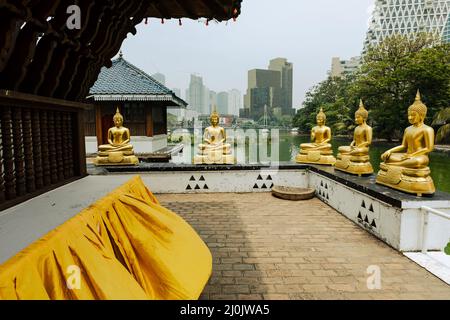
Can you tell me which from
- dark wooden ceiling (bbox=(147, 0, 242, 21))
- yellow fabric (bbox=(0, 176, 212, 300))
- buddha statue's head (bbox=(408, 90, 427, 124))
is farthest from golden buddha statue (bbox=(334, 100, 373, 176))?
yellow fabric (bbox=(0, 176, 212, 300))

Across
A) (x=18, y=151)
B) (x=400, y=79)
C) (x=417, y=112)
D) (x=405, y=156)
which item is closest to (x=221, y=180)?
(x=405, y=156)

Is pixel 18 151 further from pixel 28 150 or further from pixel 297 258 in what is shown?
pixel 297 258

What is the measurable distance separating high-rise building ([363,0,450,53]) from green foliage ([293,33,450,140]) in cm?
6129

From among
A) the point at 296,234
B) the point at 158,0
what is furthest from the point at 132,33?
the point at 296,234

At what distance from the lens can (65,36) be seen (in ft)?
11.1

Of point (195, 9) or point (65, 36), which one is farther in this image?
point (195, 9)

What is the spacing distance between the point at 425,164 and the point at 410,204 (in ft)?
2.80

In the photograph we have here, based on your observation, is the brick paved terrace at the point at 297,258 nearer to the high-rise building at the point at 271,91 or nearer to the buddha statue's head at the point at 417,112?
the buddha statue's head at the point at 417,112

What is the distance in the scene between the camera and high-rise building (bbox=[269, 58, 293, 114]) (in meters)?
110

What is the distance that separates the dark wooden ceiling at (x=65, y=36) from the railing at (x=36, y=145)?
0.68 ft

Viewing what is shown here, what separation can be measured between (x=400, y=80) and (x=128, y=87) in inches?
991
